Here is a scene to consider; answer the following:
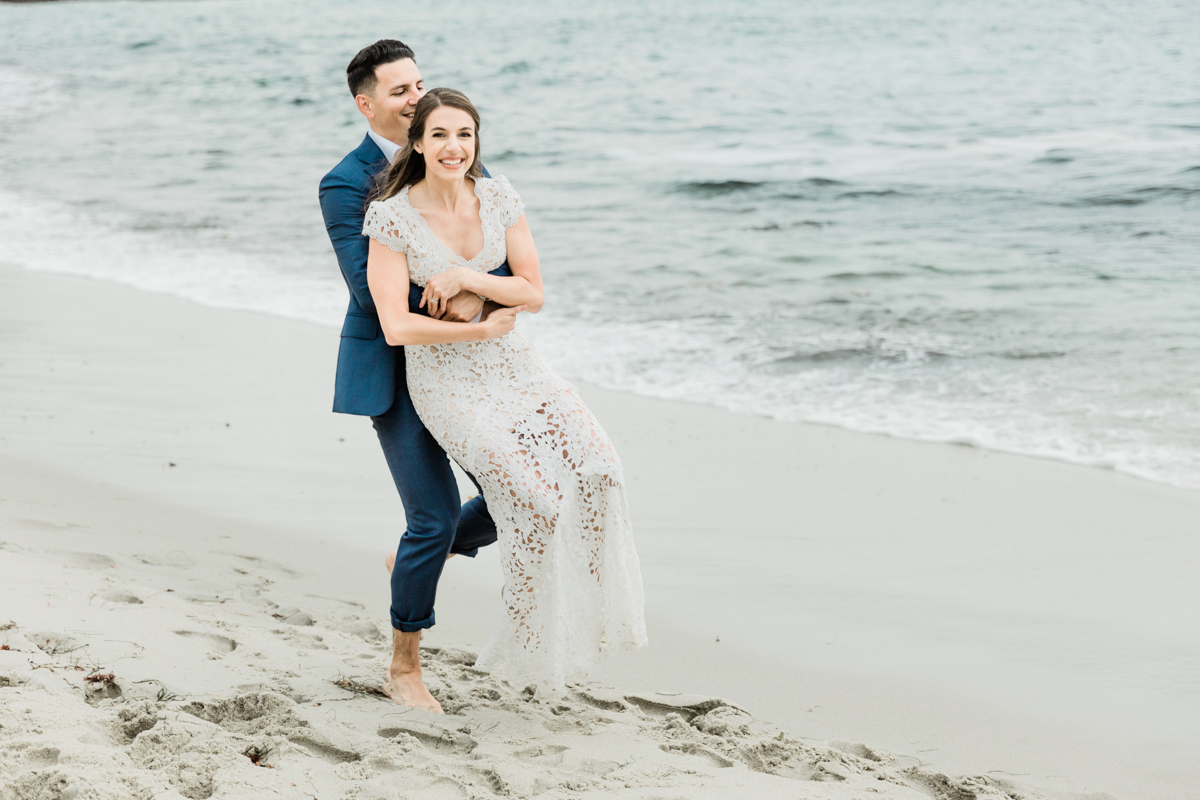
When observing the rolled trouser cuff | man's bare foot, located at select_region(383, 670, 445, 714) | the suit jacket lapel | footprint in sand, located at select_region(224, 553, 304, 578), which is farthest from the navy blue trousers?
footprint in sand, located at select_region(224, 553, 304, 578)

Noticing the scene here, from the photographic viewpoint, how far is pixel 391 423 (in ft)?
10.1

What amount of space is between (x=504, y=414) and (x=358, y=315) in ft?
1.78

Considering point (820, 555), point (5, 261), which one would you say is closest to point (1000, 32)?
point (5, 261)

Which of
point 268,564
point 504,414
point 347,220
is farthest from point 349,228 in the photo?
point 268,564

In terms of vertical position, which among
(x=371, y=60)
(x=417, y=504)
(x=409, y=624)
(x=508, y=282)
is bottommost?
(x=409, y=624)

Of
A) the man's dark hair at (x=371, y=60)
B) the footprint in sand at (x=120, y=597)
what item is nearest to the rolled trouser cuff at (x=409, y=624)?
the footprint in sand at (x=120, y=597)

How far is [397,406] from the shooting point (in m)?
3.10

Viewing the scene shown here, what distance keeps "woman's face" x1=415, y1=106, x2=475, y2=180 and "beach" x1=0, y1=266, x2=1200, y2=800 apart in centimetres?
156

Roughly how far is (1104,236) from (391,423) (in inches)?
414

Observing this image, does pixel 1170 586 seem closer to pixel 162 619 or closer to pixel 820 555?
pixel 820 555

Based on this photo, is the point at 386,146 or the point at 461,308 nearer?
the point at 461,308

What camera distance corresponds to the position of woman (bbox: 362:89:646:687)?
2.92 m

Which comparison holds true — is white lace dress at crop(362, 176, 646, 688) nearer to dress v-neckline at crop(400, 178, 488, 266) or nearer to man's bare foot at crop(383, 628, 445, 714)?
dress v-neckline at crop(400, 178, 488, 266)

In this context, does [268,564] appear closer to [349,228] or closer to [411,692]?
[411,692]
